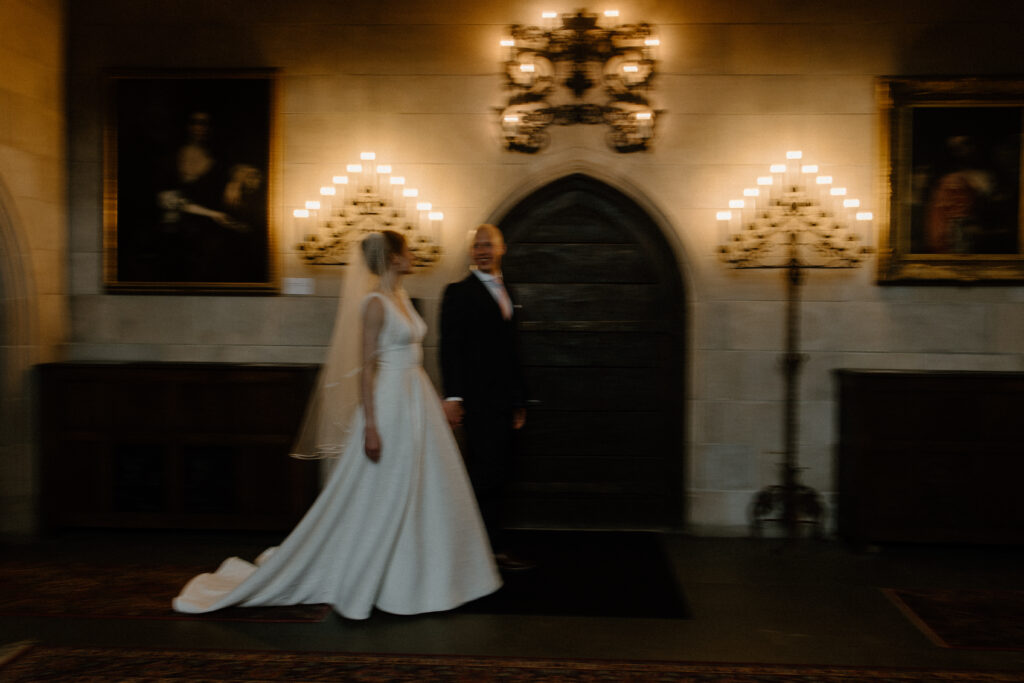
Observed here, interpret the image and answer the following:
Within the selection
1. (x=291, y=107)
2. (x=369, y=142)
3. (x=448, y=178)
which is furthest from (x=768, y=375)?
(x=291, y=107)

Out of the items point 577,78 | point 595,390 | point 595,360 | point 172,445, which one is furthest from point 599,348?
point 172,445

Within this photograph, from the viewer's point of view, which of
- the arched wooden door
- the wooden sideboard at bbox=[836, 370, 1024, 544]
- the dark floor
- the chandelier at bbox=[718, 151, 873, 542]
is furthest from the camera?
the arched wooden door

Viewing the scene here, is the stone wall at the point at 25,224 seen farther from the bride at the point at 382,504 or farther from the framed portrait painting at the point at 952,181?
the framed portrait painting at the point at 952,181

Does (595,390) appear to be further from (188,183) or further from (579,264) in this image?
(188,183)

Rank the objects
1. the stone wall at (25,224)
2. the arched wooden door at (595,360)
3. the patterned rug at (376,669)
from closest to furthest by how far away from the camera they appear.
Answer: the patterned rug at (376,669) < the stone wall at (25,224) < the arched wooden door at (595,360)

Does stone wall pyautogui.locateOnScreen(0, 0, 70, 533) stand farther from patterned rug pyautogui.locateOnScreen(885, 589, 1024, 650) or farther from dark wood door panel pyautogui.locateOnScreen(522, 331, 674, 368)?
patterned rug pyautogui.locateOnScreen(885, 589, 1024, 650)

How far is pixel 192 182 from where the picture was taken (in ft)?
16.6

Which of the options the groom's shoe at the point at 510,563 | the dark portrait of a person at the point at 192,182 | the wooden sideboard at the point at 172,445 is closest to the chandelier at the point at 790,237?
the groom's shoe at the point at 510,563

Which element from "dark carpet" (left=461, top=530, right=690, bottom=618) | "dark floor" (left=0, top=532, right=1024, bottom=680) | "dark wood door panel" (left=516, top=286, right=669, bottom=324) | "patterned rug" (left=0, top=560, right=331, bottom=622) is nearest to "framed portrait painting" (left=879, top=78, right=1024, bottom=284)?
"dark wood door panel" (left=516, top=286, right=669, bottom=324)

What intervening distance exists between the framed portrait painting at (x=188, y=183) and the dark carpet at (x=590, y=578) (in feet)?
Result: 7.50

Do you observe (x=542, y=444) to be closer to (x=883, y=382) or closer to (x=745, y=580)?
(x=745, y=580)

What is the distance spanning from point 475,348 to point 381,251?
0.69 metres

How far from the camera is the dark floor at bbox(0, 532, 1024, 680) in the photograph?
3.15 metres

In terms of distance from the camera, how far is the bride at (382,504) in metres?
3.51
